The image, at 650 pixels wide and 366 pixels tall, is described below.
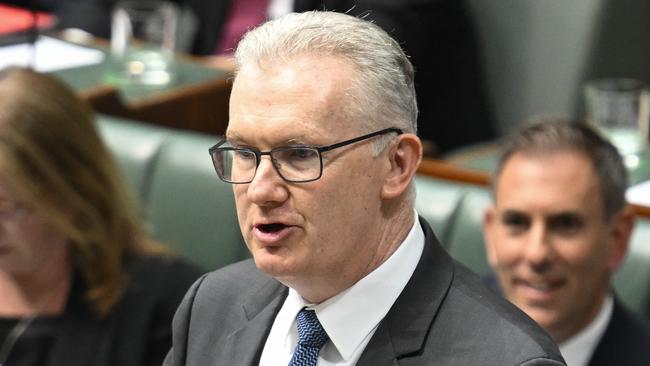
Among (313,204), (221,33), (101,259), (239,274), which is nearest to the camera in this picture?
(313,204)

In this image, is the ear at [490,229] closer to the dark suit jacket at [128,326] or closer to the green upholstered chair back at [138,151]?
the dark suit jacket at [128,326]

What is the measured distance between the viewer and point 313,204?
118 cm

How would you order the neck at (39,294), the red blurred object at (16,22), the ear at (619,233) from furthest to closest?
1. the red blurred object at (16,22)
2. the neck at (39,294)
3. the ear at (619,233)

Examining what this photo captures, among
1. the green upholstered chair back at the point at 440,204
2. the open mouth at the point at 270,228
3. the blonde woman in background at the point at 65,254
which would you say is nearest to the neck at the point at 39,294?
the blonde woman in background at the point at 65,254

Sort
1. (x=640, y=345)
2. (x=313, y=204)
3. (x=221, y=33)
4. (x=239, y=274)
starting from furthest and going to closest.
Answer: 1. (x=221, y=33)
2. (x=640, y=345)
3. (x=239, y=274)
4. (x=313, y=204)

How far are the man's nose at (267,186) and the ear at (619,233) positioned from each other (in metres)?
1.08

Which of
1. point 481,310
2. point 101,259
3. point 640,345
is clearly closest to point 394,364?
point 481,310

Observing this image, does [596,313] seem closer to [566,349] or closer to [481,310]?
[566,349]

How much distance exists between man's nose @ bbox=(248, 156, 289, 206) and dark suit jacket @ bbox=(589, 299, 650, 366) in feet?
3.33

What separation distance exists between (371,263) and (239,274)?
8.2 inches

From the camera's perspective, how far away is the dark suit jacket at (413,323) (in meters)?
1.19

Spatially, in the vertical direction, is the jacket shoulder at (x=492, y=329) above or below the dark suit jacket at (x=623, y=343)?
above

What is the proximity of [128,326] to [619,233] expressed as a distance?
86 centimetres

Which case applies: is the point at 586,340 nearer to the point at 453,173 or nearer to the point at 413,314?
the point at 453,173
